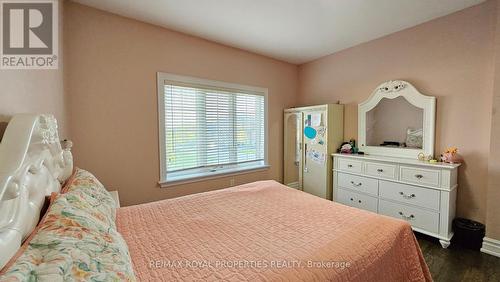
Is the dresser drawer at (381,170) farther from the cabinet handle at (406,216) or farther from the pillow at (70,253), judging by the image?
the pillow at (70,253)

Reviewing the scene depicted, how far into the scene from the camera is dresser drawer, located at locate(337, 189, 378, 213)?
9.07ft

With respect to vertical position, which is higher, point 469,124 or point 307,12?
point 307,12

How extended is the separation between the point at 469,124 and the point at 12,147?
3657 mm

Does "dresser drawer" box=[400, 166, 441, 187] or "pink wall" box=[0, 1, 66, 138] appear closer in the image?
"pink wall" box=[0, 1, 66, 138]

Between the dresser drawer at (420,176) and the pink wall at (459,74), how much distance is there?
443 millimetres

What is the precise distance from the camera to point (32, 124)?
1021mm

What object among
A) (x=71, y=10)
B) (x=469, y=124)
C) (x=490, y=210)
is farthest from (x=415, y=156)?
(x=71, y=10)

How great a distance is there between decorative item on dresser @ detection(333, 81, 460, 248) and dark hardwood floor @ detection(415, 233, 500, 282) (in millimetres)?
127

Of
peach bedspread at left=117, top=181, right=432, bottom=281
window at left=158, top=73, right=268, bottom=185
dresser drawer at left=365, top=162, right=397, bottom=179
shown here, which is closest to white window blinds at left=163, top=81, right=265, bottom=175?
window at left=158, top=73, right=268, bottom=185

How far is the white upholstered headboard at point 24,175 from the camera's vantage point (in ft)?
2.20

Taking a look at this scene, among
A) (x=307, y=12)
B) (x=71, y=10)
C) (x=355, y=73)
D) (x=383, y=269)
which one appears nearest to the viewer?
(x=383, y=269)

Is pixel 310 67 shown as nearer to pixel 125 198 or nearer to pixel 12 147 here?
pixel 125 198

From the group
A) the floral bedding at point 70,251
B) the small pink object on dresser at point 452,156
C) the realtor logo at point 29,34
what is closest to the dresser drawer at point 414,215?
the small pink object on dresser at point 452,156

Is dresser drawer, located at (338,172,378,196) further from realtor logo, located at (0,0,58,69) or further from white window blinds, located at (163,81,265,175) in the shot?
realtor logo, located at (0,0,58,69)
